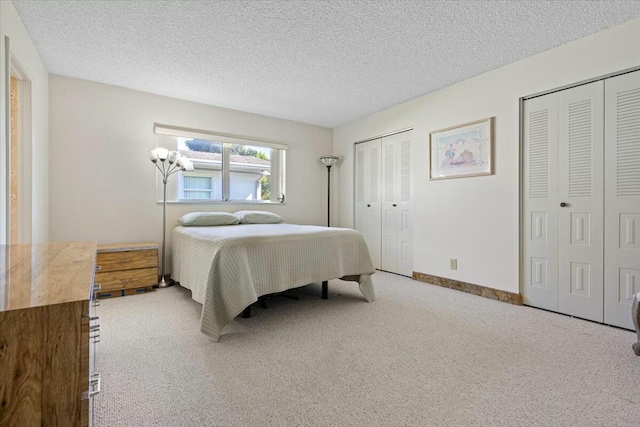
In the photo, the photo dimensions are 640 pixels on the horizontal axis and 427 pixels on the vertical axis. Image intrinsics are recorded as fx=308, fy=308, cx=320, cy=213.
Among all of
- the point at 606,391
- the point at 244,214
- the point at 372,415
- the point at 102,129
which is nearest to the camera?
the point at 372,415

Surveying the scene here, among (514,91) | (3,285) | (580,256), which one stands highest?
(514,91)

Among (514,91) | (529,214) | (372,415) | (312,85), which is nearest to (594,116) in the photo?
(514,91)

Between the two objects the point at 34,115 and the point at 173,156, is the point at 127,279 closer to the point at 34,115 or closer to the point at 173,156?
the point at 173,156

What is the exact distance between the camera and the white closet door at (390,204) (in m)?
4.22

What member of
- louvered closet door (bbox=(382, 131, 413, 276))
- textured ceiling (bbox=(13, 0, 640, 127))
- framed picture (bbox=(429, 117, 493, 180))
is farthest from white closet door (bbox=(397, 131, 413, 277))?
textured ceiling (bbox=(13, 0, 640, 127))

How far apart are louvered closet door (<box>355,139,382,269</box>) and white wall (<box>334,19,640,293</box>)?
0.60 m

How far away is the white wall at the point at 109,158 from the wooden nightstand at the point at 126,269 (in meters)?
0.43

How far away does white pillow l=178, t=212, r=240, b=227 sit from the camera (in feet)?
11.7

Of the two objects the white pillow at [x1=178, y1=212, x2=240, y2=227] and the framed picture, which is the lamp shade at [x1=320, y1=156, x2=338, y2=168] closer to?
the framed picture

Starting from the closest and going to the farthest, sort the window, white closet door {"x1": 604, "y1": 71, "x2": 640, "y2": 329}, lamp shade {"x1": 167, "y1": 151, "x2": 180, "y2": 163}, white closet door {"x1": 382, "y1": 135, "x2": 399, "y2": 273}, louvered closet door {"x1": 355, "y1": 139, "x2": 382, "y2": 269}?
white closet door {"x1": 604, "y1": 71, "x2": 640, "y2": 329} → lamp shade {"x1": 167, "y1": 151, "x2": 180, "y2": 163} → the window → white closet door {"x1": 382, "y1": 135, "x2": 399, "y2": 273} → louvered closet door {"x1": 355, "y1": 139, "x2": 382, "y2": 269}

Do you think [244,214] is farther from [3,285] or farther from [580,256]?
[580,256]

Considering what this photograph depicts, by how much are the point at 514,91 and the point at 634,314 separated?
2.08 metres

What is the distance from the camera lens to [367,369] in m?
1.70

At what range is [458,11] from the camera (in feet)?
7.02
